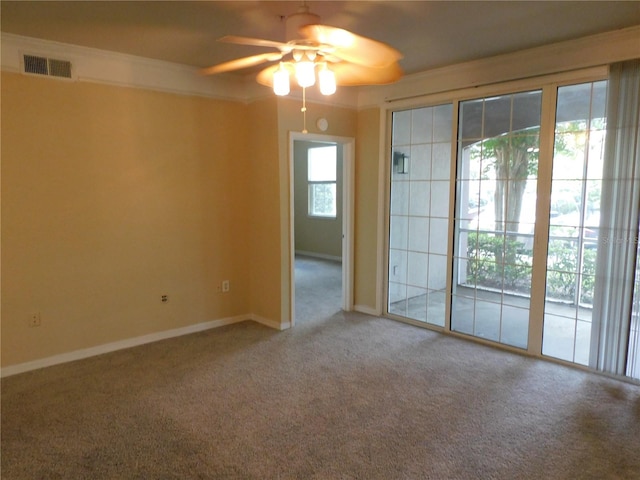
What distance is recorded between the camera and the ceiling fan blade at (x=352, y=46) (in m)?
1.93

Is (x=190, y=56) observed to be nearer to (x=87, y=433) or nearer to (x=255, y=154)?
(x=255, y=154)

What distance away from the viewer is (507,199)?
3.88m

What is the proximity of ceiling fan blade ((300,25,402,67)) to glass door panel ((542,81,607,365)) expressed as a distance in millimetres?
2039

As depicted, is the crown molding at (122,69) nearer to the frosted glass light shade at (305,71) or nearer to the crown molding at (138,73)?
the crown molding at (138,73)

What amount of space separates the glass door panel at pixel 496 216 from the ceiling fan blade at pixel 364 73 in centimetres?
168

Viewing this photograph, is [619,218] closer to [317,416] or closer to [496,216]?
[496,216]

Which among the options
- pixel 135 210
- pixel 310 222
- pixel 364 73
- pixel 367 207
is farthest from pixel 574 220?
pixel 310 222

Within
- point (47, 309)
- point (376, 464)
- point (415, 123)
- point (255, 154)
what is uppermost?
point (415, 123)

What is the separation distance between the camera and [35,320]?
3455 mm

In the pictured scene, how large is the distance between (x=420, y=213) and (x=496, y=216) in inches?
34.4

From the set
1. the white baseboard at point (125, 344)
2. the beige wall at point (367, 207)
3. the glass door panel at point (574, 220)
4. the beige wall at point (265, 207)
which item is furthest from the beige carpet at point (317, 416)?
the beige wall at point (367, 207)

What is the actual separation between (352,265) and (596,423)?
9.38ft

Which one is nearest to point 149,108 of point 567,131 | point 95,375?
point 95,375

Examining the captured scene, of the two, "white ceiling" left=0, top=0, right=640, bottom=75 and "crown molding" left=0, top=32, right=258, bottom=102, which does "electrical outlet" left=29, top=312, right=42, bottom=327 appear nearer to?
"crown molding" left=0, top=32, right=258, bottom=102
